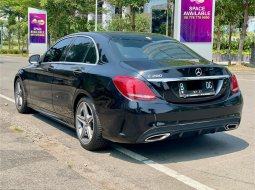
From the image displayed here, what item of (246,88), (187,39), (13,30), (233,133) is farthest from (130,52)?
(13,30)

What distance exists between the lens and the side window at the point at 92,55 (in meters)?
5.77

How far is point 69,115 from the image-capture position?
6.15 metres

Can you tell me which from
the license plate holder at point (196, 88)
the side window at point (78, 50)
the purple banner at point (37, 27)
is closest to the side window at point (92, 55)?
the side window at point (78, 50)

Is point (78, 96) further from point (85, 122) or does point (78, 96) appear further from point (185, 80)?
point (185, 80)

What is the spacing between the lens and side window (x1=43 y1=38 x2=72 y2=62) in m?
6.77

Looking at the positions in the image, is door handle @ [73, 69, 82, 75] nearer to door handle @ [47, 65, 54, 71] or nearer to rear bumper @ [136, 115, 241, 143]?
door handle @ [47, 65, 54, 71]

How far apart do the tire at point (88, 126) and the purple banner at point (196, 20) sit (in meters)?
15.4

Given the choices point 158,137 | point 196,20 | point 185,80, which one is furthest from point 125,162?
point 196,20

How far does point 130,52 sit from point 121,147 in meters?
1.27

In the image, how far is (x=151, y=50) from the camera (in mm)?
5738

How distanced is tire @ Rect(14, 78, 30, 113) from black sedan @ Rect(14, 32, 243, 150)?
71.1 inches

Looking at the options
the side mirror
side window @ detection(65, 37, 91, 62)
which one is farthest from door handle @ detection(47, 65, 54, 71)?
the side mirror

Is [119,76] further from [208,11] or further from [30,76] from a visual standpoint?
[208,11]

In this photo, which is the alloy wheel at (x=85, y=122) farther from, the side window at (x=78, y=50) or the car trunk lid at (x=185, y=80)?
the car trunk lid at (x=185, y=80)
